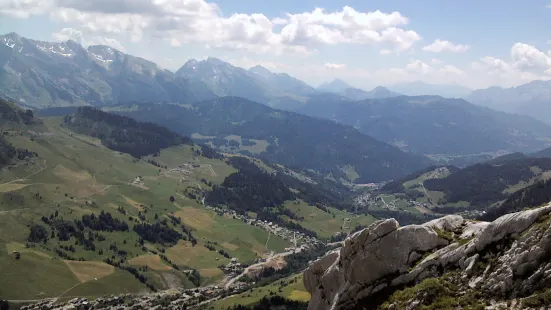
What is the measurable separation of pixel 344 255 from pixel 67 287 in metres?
186

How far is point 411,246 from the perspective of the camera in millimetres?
40719

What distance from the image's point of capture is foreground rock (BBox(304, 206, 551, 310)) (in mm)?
28828

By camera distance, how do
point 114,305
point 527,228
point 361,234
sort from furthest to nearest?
point 114,305 < point 361,234 < point 527,228

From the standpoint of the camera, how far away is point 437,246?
133 ft

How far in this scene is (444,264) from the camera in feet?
119

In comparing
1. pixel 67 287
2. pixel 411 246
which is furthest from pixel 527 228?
pixel 67 287

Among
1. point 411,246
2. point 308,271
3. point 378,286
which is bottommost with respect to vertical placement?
point 308,271

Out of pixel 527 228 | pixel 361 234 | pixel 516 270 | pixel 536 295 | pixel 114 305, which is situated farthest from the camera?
pixel 114 305

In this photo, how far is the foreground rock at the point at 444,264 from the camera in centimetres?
2883

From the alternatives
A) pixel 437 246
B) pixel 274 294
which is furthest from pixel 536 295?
pixel 274 294

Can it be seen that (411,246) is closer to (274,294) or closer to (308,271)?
(308,271)

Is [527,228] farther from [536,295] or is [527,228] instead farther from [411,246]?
[411,246]

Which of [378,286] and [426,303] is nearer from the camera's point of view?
[426,303]

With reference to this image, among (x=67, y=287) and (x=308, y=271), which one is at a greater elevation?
(x=308, y=271)
